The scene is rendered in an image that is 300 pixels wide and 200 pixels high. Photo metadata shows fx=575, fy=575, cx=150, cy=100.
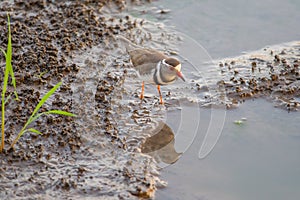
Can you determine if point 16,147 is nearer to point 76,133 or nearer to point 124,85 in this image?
point 76,133

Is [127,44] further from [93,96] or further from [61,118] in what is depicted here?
[61,118]

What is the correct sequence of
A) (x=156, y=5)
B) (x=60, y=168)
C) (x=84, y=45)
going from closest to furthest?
1. (x=60, y=168)
2. (x=84, y=45)
3. (x=156, y=5)

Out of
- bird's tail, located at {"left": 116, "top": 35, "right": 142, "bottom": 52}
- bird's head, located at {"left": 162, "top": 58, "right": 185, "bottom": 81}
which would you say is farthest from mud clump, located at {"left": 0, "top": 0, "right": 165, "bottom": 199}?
bird's head, located at {"left": 162, "top": 58, "right": 185, "bottom": 81}

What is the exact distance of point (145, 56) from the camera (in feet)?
24.5

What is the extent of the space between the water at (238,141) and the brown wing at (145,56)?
76 centimetres

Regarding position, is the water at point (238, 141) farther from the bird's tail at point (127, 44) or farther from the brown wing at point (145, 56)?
the bird's tail at point (127, 44)

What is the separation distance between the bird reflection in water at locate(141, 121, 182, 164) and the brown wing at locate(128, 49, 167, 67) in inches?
31.8

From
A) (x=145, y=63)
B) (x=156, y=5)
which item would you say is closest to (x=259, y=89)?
(x=145, y=63)

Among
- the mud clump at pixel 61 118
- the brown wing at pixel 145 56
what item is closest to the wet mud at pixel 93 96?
the mud clump at pixel 61 118

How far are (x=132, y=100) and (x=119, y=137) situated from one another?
948 millimetres

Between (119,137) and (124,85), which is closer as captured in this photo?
(119,137)

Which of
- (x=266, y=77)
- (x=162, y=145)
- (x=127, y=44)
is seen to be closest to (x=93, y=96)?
(x=127, y=44)

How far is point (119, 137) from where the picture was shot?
690 cm

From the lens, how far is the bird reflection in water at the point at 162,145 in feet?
21.9
